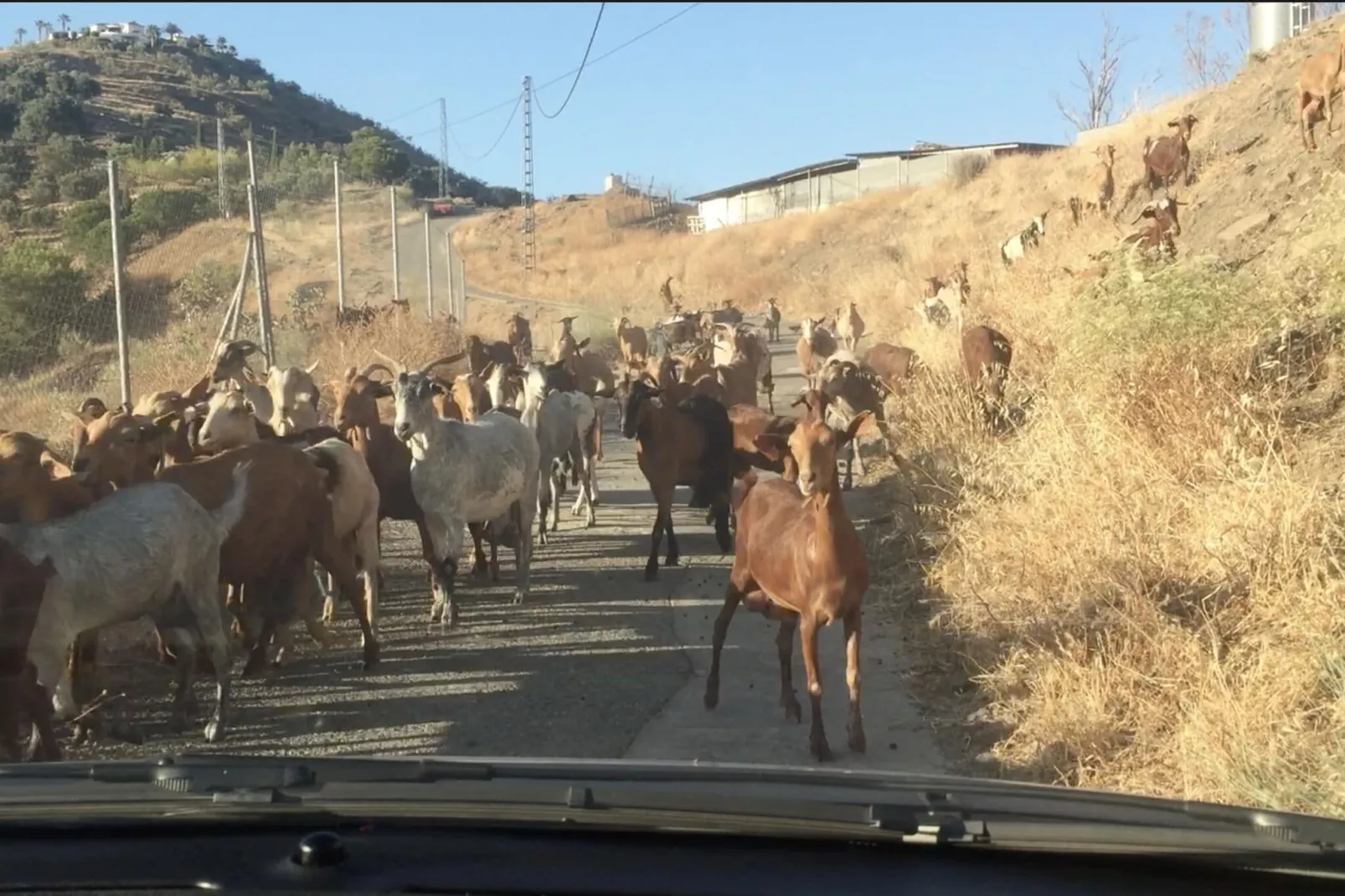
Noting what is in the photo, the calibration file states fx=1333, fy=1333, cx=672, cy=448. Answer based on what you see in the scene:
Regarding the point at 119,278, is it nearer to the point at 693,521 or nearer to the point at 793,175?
the point at 693,521

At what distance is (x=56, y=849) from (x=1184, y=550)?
703 centimetres

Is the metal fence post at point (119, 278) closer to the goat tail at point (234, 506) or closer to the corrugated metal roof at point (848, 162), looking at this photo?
the goat tail at point (234, 506)

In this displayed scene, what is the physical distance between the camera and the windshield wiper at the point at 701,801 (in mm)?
2779

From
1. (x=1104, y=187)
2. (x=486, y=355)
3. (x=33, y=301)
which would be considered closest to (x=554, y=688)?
(x=33, y=301)

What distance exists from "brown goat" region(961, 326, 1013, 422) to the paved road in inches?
145

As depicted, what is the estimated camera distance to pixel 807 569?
7.52m

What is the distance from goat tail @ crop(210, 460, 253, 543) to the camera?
823 cm

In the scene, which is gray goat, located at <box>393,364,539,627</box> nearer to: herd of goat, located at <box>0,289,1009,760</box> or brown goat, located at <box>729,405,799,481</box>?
herd of goat, located at <box>0,289,1009,760</box>

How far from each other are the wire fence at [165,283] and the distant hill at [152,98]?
1015 mm

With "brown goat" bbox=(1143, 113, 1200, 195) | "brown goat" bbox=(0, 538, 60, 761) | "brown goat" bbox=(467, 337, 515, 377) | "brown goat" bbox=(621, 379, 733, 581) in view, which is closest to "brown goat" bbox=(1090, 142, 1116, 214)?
"brown goat" bbox=(1143, 113, 1200, 195)

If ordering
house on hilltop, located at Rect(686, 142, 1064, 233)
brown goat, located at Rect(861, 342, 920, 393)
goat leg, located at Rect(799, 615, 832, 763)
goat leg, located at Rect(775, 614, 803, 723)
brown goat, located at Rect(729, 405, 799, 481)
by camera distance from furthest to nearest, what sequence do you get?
house on hilltop, located at Rect(686, 142, 1064, 233), brown goat, located at Rect(861, 342, 920, 393), brown goat, located at Rect(729, 405, 799, 481), goat leg, located at Rect(775, 614, 803, 723), goat leg, located at Rect(799, 615, 832, 763)

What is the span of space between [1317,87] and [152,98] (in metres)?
21.0

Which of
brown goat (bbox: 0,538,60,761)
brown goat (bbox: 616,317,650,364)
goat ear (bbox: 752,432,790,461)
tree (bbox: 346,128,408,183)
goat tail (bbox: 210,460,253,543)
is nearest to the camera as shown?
brown goat (bbox: 0,538,60,761)

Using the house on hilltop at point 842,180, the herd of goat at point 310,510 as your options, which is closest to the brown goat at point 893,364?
the herd of goat at point 310,510
